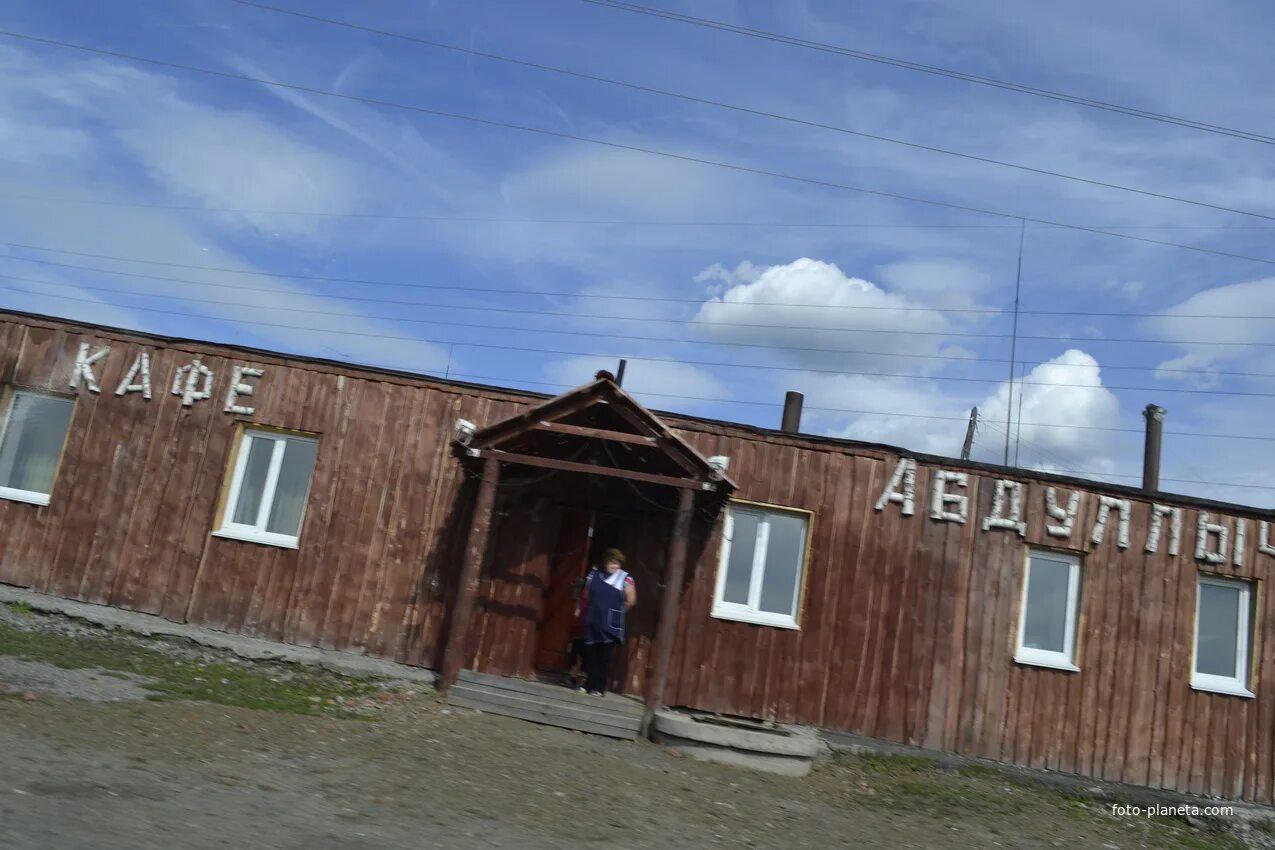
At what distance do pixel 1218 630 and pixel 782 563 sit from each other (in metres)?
5.81

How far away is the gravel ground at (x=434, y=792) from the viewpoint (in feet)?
19.9

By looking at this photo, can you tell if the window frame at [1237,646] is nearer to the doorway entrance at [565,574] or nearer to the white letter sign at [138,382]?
the doorway entrance at [565,574]

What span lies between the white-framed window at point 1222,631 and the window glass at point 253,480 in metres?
12.4

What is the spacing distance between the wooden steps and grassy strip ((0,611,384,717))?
121cm

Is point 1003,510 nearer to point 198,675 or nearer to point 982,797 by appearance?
point 982,797

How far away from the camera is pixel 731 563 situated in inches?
510

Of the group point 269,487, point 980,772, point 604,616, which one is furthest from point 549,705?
point 980,772

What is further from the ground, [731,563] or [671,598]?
[731,563]

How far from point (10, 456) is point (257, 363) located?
378cm

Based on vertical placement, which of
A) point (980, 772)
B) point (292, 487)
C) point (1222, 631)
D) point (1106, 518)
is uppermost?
point (1106, 518)

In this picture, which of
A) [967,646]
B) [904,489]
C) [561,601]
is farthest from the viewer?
[561,601]

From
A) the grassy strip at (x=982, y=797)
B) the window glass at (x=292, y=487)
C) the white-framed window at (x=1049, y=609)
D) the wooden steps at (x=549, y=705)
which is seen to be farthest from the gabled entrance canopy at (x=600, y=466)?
the white-framed window at (x=1049, y=609)

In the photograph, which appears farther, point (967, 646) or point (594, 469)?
point (967, 646)

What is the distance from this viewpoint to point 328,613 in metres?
12.9
